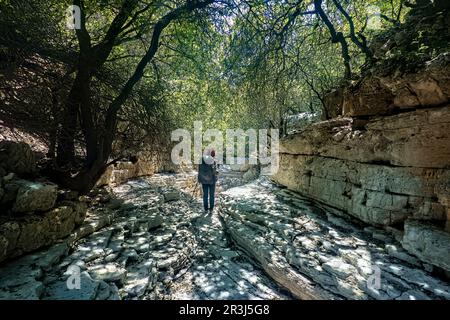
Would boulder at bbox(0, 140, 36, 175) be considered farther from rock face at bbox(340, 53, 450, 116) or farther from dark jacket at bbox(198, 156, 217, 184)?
rock face at bbox(340, 53, 450, 116)

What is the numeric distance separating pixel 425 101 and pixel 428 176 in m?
1.29

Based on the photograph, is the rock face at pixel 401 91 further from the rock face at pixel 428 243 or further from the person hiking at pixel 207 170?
the person hiking at pixel 207 170

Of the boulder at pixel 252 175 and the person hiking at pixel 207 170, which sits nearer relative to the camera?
the person hiking at pixel 207 170

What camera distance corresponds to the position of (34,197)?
4.30 m

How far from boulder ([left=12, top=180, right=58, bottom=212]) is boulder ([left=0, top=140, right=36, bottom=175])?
0.35m

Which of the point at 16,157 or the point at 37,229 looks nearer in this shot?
the point at 37,229

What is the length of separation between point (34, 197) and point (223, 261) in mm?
3556

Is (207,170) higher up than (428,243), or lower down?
higher up

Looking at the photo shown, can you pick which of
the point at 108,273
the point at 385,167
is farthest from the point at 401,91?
the point at 108,273

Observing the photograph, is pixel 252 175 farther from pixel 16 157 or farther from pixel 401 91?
pixel 16 157

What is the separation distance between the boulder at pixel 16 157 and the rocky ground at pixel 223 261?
153cm

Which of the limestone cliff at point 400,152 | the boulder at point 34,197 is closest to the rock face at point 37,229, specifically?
the boulder at point 34,197

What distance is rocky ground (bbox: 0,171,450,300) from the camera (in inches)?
139

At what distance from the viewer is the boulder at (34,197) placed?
13.6ft
